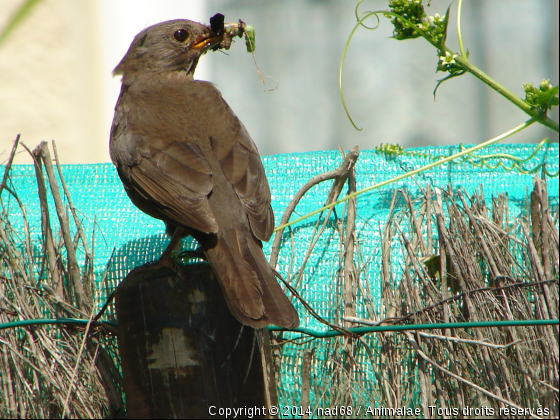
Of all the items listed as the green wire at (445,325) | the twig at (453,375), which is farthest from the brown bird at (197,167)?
the twig at (453,375)

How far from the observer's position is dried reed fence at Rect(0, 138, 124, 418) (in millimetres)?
2779

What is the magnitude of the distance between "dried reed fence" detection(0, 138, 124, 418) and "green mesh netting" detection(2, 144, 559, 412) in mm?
117

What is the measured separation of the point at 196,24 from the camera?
13.9ft

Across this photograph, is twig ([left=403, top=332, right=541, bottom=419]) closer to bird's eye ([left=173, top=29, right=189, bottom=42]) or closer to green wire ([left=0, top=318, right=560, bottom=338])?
green wire ([left=0, top=318, right=560, bottom=338])

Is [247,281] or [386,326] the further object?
[247,281]

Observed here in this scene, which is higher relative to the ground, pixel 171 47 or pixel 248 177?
pixel 171 47

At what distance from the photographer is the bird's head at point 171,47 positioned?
4176 millimetres

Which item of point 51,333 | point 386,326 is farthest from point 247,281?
point 51,333

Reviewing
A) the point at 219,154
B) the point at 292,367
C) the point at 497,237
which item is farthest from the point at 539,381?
the point at 219,154

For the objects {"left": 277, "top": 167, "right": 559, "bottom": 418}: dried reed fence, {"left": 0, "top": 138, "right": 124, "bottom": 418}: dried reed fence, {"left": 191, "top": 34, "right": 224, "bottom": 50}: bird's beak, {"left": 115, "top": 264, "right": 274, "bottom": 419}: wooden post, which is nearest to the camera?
{"left": 115, "top": 264, "right": 274, "bottom": 419}: wooden post

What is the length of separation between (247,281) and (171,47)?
7.14 feet

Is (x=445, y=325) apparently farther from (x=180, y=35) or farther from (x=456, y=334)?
(x=180, y=35)

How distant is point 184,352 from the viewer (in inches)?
94.8

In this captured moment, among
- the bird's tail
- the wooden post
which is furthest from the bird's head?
the wooden post
